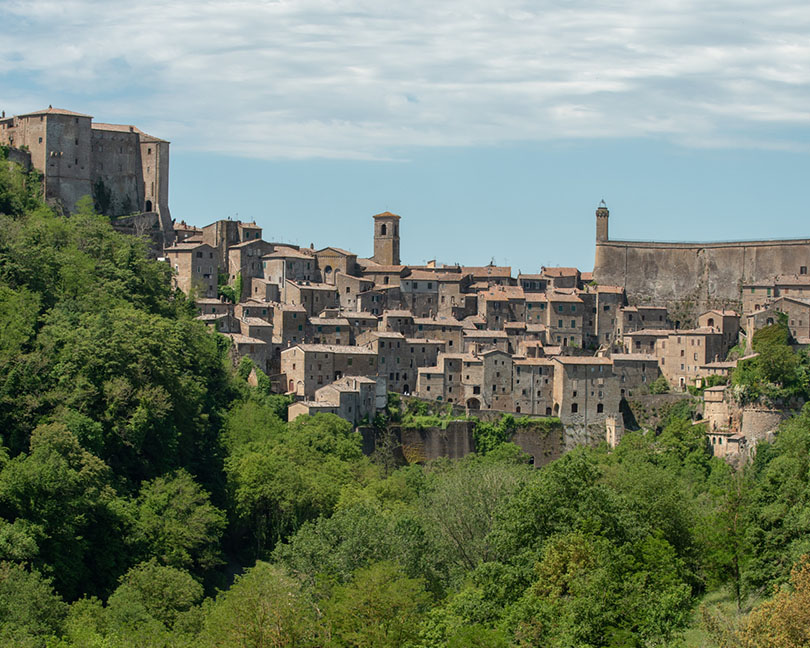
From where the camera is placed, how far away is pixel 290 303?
82.9 m

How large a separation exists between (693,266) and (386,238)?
19.6 m

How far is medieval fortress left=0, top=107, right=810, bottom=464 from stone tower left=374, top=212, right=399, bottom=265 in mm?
92

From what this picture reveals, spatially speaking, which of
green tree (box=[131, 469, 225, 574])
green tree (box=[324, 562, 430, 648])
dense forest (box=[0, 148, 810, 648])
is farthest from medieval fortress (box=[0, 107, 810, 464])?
green tree (box=[324, 562, 430, 648])

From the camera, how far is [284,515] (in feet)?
201

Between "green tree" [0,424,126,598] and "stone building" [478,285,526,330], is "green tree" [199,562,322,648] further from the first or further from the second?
"stone building" [478,285,526,330]

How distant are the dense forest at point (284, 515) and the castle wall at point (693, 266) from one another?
12.7 meters

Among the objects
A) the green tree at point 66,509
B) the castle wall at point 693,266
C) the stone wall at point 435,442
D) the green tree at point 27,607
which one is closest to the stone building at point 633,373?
the stone wall at point 435,442

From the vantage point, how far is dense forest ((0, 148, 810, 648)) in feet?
129

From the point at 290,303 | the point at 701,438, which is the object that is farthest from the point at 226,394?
the point at 701,438

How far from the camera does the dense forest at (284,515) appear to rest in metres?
39.2

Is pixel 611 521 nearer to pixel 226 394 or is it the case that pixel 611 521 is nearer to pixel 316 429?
pixel 316 429

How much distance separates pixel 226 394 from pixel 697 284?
3368 cm

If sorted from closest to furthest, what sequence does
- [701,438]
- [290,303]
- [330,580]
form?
[330,580], [701,438], [290,303]

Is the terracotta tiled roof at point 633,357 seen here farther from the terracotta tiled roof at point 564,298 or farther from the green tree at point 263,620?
the green tree at point 263,620
